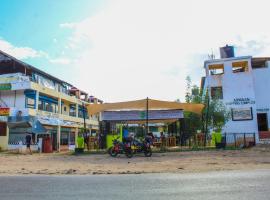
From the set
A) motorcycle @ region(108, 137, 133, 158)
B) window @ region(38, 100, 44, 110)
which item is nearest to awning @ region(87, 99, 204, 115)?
motorcycle @ region(108, 137, 133, 158)

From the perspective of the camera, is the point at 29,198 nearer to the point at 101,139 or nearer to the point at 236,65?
the point at 101,139

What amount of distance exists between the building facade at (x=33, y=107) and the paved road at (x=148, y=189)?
20.0 m

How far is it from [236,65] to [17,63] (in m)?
25.8

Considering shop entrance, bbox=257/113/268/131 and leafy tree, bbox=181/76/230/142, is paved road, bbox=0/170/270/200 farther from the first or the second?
shop entrance, bbox=257/113/268/131

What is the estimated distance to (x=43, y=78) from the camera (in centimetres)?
4194

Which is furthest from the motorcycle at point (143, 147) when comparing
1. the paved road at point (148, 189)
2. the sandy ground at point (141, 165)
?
the paved road at point (148, 189)

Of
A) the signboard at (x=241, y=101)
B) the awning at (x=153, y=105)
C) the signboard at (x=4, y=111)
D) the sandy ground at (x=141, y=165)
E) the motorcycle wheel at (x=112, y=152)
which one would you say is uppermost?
the signboard at (x=241, y=101)

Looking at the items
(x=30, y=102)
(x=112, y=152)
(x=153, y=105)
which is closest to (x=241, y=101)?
(x=153, y=105)

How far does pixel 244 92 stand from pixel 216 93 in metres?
2.80

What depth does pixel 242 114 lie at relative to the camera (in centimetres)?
3291

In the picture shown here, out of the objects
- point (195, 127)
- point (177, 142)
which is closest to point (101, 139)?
point (177, 142)

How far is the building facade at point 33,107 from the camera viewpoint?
32.7m

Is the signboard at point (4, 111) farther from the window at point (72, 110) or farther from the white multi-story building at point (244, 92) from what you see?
the white multi-story building at point (244, 92)

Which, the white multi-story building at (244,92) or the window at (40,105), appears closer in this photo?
the white multi-story building at (244,92)
